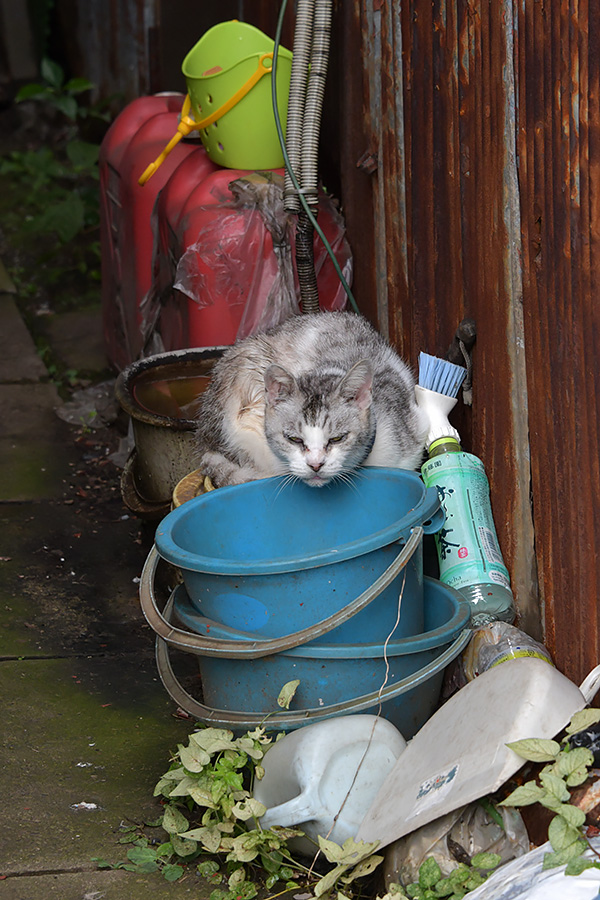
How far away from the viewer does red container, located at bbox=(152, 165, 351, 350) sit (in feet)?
12.5

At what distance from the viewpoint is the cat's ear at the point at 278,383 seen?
289 cm

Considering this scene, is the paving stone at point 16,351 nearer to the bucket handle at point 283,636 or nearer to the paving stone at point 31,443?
the paving stone at point 31,443

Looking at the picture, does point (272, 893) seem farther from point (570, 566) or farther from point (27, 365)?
point (27, 365)

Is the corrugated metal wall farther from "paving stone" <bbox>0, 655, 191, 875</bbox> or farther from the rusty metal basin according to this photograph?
"paving stone" <bbox>0, 655, 191, 875</bbox>

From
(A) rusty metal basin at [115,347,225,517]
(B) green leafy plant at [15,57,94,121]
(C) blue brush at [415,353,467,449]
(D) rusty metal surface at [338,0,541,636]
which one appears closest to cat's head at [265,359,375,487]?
(C) blue brush at [415,353,467,449]

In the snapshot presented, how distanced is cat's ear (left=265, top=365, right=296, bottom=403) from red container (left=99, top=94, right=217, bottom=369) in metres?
1.59

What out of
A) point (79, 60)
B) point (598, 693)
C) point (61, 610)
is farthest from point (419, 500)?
point (79, 60)

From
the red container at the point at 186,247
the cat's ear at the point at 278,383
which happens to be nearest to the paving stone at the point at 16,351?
the red container at the point at 186,247

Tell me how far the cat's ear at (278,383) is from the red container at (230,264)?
Answer: 37.9 inches

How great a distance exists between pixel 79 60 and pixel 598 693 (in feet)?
25.1

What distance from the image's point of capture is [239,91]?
3844 mm

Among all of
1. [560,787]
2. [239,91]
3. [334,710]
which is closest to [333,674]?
[334,710]

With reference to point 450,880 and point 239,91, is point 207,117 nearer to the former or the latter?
point 239,91

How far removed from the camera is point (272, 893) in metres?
2.31
